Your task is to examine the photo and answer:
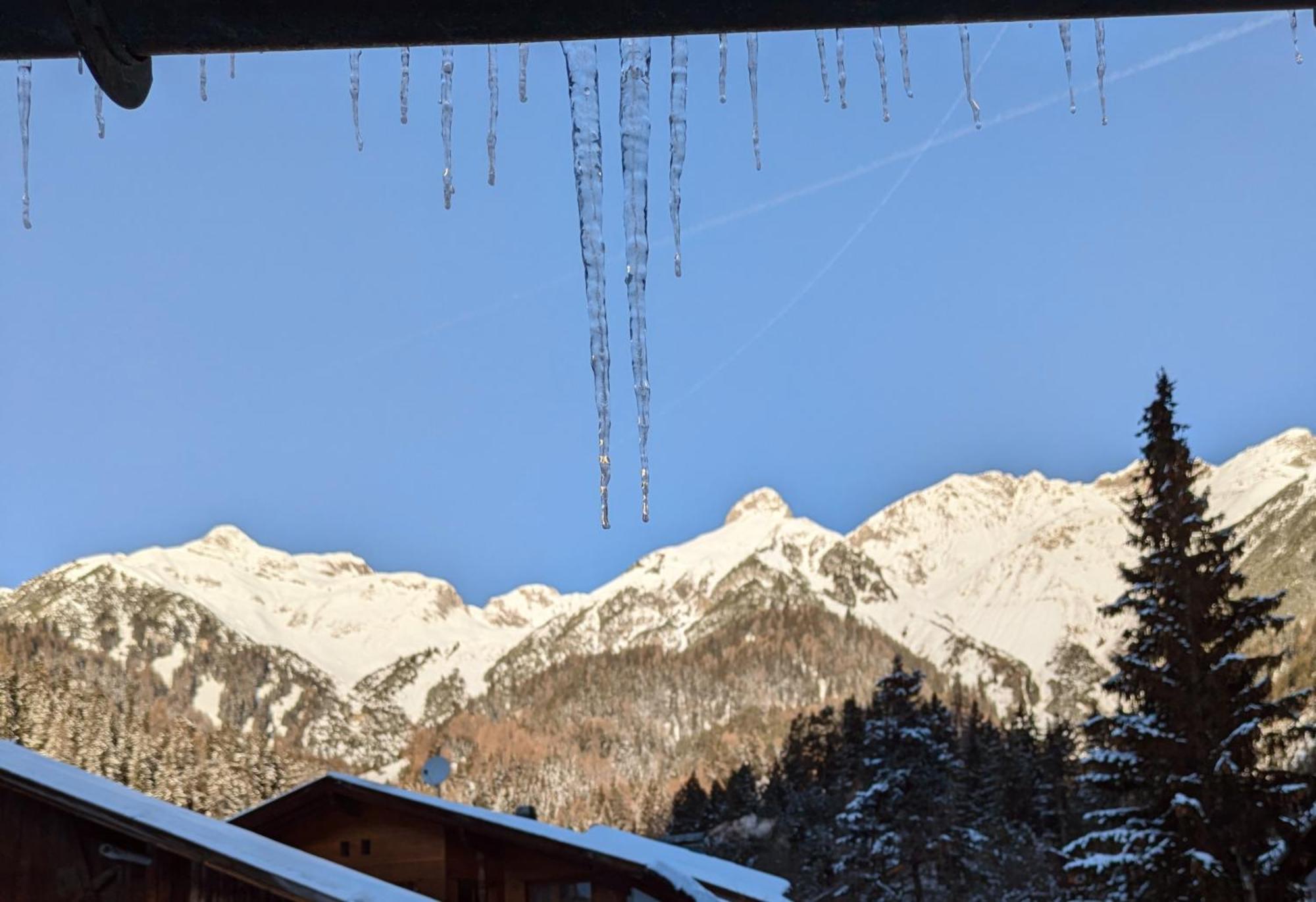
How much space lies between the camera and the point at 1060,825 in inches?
2520

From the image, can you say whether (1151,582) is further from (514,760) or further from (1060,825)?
(514,760)

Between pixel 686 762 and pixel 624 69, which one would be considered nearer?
pixel 624 69

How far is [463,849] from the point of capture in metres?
14.4

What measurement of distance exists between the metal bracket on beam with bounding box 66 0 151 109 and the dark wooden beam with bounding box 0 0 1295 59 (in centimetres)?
1

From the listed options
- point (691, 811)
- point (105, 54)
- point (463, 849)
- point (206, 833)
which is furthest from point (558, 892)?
point (691, 811)

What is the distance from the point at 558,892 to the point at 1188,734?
451 inches

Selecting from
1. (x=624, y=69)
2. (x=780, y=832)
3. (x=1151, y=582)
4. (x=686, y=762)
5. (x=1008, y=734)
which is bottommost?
(x=624, y=69)

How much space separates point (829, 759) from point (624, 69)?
81.3m

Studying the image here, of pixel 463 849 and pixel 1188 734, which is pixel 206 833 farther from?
pixel 1188 734

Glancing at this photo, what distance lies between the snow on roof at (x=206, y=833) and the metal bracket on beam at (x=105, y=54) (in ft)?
19.8

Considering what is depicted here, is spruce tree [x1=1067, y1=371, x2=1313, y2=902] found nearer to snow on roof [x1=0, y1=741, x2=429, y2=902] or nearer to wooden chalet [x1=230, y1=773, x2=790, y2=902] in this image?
wooden chalet [x1=230, y1=773, x2=790, y2=902]

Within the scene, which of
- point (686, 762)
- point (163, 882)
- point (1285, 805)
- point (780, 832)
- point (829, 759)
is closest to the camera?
point (163, 882)

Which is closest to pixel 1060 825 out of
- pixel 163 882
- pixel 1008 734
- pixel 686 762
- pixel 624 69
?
pixel 1008 734

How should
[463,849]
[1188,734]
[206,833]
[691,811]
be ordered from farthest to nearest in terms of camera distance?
[691,811] < [1188,734] < [463,849] < [206,833]
